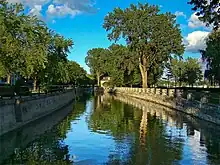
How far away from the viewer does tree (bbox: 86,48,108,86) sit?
157113 millimetres

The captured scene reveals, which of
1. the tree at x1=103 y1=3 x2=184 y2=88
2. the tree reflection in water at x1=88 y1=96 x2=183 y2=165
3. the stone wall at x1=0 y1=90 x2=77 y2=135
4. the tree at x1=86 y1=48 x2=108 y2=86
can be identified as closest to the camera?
the tree reflection in water at x1=88 y1=96 x2=183 y2=165

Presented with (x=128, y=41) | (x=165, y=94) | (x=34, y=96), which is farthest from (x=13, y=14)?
(x=128, y=41)

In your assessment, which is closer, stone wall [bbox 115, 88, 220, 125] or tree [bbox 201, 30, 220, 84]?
→ stone wall [bbox 115, 88, 220, 125]

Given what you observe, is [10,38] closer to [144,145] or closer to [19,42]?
[19,42]

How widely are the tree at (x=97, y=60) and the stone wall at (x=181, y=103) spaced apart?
233 feet

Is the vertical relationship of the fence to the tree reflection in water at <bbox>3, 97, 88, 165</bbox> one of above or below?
above

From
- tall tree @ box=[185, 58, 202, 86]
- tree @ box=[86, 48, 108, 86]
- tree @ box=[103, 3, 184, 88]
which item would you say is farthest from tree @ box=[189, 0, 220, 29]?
tree @ box=[86, 48, 108, 86]

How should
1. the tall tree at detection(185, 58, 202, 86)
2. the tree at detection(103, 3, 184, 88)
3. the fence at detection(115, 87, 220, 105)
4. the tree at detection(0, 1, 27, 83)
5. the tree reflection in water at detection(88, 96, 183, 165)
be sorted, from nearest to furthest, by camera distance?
1. the tree reflection in water at detection(88, 96, 183, 165)
2. the tree at detection(0, 1, 27, 83)
3. the fence at detection(115, 87, 220, 105)
4. the tree at detection(103, 3, 184, 88)
5. the tall tree at detection(185, 58, 202, 86)

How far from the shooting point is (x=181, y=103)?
48125 mm

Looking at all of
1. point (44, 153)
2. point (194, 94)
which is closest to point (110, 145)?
point (44, 153)

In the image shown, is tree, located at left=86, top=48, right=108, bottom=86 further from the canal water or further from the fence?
the canal water

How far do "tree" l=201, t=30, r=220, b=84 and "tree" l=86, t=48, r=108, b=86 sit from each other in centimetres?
8308

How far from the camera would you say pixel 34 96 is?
34938 millimetres

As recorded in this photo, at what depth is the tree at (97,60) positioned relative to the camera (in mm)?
157113
